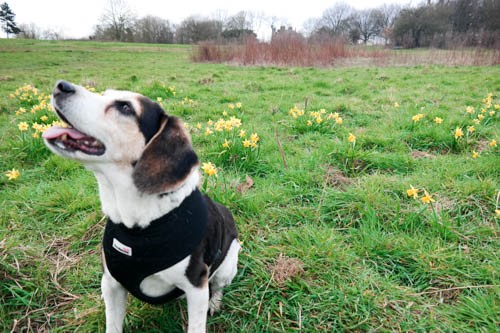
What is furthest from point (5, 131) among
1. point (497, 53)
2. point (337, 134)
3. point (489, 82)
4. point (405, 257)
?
point (497, 53)

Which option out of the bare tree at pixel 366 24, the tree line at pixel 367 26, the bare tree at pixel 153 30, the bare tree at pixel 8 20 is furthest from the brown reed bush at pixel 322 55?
the bare tree at pixel 8 20

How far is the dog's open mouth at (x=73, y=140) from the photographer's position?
5.04ft

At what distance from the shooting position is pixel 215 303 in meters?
2.06

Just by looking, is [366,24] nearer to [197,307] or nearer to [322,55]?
[322,55]

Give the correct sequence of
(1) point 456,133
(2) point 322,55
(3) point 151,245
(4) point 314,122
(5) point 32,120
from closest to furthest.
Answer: (3) point 151,245 < (1) point 456,133 < (4) point 314,122 < (5) point 32,120 < (2) point 322,55

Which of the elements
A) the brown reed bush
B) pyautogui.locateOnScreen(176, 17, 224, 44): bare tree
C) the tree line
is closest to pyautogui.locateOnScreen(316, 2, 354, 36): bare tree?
the tree line

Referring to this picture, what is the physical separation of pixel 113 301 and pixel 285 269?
1.17 m

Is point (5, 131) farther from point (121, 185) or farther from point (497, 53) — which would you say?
point (497, 53)

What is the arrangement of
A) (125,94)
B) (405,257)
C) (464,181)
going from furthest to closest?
(464,181)
(405,257)
(125,94)

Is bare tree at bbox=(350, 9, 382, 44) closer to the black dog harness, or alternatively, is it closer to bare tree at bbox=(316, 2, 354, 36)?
bare tree at bbox=(316, 2, 354, 36)

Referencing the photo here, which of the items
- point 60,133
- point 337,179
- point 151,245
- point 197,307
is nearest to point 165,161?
point 151,245

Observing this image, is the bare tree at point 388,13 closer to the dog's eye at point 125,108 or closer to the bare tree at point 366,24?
the bare tree at point 366,24

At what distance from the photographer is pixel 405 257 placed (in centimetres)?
234

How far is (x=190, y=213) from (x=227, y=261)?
607 mm
